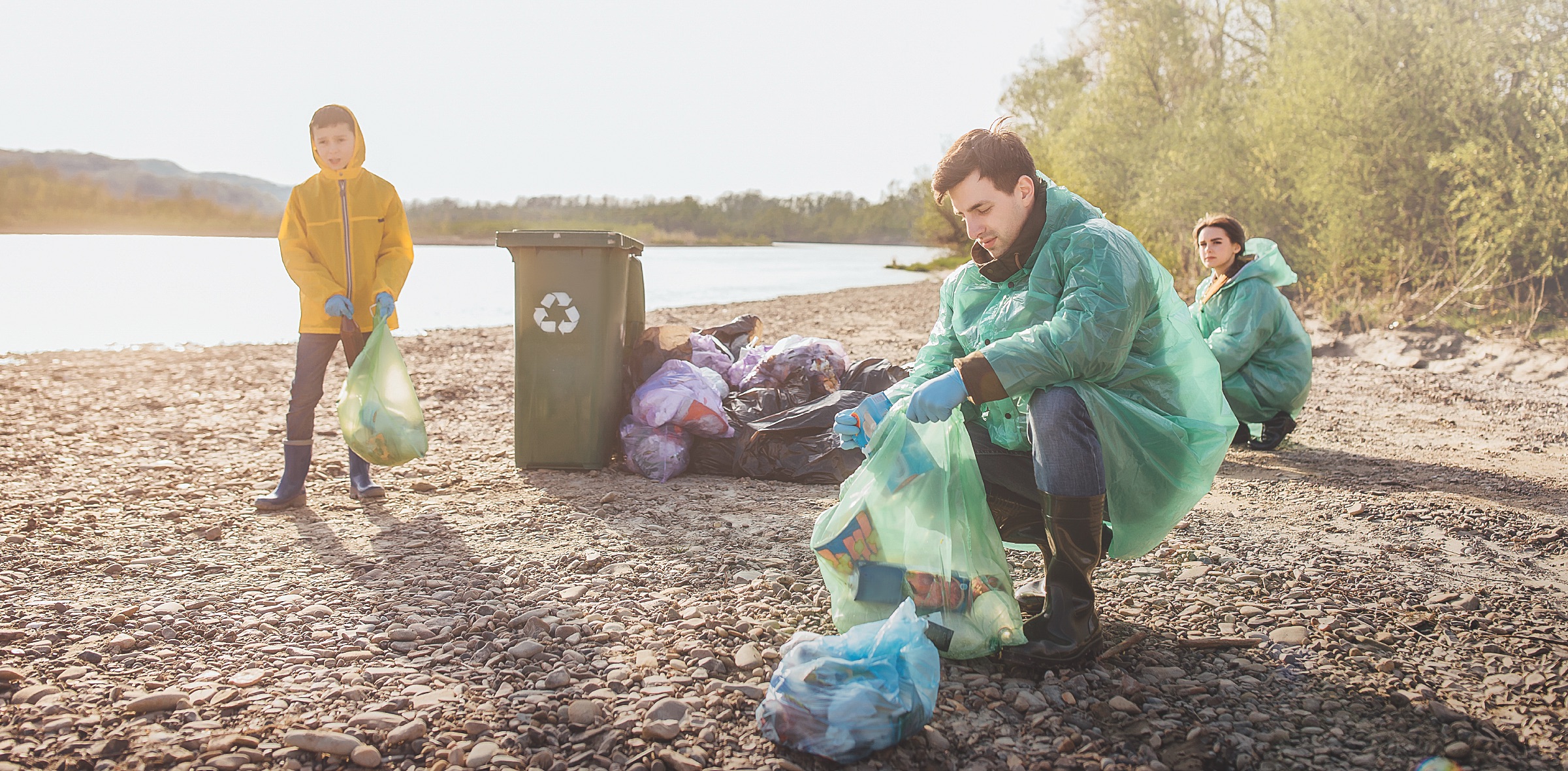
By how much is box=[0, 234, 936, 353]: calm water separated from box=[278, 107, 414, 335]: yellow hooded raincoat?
8.57 metres

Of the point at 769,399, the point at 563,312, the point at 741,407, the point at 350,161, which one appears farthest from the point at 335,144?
the point at 769,399

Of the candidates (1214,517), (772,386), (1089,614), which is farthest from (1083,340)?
(772,386)

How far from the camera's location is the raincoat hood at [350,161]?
405cm

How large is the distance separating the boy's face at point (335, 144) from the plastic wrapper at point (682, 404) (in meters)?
1.65

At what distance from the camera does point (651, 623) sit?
2758 millimetres

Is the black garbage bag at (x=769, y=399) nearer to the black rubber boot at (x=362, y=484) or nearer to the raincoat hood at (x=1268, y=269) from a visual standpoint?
the black rubber boot at (x=362, y=484)

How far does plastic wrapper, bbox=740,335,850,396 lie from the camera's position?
5031 mm

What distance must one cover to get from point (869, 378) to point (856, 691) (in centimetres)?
321

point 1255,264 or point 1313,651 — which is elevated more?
point 1255,264

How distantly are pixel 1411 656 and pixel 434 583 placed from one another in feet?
9.11

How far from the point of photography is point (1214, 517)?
3852mm

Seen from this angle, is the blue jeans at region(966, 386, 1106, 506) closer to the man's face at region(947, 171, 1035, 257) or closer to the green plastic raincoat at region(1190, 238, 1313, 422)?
the man's face at region(947, 171, 1035, 257)

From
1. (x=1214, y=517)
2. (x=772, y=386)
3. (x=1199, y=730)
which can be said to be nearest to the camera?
(x=1199, y=730)

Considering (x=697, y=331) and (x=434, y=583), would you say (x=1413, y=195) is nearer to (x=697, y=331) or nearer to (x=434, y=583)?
(x=697, y=331)
